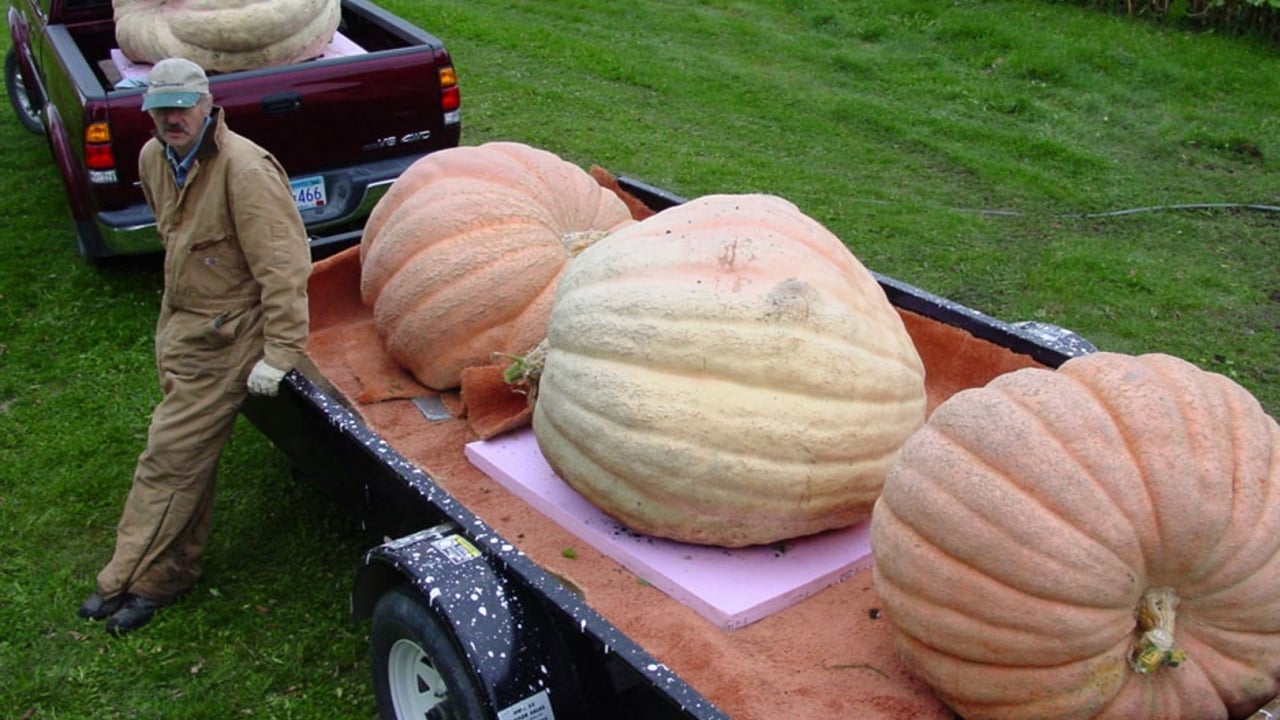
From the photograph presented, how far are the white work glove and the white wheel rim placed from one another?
40.5 inches

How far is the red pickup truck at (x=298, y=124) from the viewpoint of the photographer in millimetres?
5742

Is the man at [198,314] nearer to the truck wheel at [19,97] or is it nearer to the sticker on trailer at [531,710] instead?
the sticker on trailer at [531,710]

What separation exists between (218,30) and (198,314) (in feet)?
9.37

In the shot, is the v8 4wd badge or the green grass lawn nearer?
the green grass lawn

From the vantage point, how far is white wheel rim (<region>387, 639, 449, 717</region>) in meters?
3.21

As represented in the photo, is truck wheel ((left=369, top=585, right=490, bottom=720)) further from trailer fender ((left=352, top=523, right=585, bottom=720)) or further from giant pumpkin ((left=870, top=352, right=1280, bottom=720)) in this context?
giant pumpkin ((left=870, top=352, right=1280, bottom=720))

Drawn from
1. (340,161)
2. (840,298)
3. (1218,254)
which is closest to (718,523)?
(840,298)

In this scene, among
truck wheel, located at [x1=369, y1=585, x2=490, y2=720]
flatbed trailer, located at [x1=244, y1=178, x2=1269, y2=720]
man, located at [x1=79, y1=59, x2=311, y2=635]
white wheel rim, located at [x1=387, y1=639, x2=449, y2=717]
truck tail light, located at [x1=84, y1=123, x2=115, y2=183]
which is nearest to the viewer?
flatbed trailer, located at [x1=244, y1=178, x2=1269, y2=720]

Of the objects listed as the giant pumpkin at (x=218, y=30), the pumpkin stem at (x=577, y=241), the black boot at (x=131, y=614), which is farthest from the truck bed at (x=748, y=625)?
the giant pumpkin at (x=218, y=30)

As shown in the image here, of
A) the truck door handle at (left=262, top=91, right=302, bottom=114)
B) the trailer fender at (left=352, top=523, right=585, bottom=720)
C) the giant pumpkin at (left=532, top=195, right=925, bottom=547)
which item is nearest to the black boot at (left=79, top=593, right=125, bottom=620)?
the trailer fender at (left=352, top=523, right=585, bottom=720)

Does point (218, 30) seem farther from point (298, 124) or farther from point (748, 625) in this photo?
point (748, 625)

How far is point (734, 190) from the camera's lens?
7832 millimetres

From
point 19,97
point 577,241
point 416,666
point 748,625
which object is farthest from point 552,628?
point 19,97

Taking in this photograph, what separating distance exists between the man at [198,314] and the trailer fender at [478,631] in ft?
3.66
